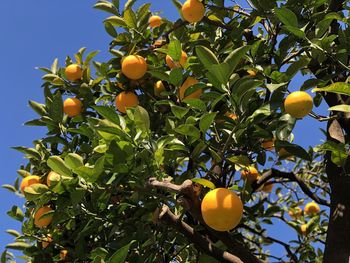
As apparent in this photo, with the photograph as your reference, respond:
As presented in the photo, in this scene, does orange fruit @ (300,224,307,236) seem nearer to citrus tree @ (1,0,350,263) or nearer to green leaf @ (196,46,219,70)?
citrus tree @ (1,0,350,263)

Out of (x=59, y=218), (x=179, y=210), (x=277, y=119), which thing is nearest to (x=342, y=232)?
(x=277, y=119)

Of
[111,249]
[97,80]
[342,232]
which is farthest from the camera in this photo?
[97,80]

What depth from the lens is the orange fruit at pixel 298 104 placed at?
6.37 ft

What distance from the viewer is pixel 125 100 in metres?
2.88

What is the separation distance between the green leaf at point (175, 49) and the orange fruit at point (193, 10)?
0.42 m

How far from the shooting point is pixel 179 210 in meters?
2.33

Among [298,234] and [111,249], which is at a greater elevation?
[298,234]

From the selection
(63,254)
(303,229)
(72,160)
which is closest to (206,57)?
(72,160)

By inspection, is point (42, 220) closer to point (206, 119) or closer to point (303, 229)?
point (206, 119)

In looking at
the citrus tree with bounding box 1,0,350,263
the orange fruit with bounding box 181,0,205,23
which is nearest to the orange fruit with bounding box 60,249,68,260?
the citrus tree with bounding box 1,0,350,263

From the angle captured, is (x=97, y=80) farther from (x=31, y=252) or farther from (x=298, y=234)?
(x=298, y=234)

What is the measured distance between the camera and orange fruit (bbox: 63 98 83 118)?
3111mm

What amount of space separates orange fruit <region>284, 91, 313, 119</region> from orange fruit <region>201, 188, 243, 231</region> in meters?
0.47

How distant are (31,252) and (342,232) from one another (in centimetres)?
185
